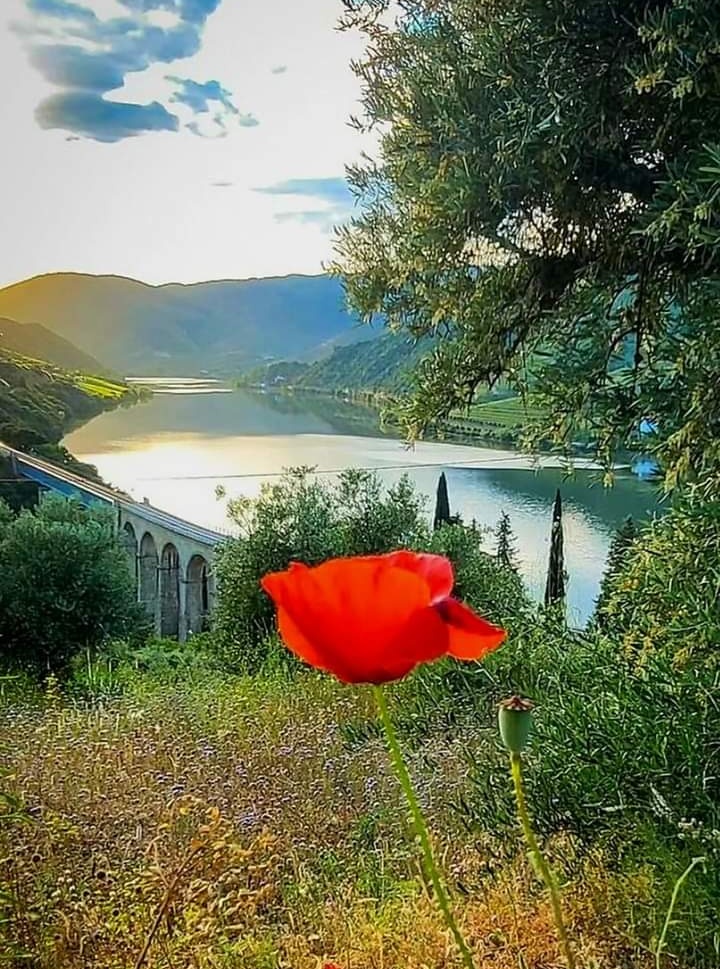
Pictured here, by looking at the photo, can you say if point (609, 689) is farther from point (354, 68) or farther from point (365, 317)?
point (354, 68)

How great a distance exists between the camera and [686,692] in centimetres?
103

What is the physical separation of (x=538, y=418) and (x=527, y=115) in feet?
1.53

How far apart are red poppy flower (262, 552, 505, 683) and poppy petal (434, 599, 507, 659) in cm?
2

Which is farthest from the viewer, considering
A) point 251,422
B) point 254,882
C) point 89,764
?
point 251,422

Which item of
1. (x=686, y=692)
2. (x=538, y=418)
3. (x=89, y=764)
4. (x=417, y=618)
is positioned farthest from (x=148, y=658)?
(x=417, y=618)

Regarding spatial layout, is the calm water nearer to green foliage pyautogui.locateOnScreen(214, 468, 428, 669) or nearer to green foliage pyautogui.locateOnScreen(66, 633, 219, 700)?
green foliage pyautogui.locateOnScreen(214, 468, 428, 669)

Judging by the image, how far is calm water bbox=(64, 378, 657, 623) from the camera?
10.1 ft

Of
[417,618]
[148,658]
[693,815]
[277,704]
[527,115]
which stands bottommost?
[148,658]

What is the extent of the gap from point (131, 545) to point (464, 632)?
4057 millimetres

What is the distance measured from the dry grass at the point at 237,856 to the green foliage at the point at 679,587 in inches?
12.8

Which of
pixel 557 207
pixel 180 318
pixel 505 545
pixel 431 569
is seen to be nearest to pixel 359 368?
pixel 180 318

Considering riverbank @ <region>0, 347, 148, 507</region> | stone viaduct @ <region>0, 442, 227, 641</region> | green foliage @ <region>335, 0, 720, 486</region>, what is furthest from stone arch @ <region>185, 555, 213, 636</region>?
green foliage @ <region>335, 0, 720, 486</region>

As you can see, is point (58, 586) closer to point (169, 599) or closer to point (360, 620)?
point (169, 599)

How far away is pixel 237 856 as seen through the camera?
1.22 m
